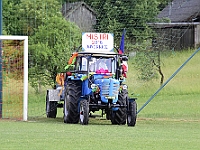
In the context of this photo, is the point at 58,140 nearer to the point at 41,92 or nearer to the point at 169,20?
the point at 169,20

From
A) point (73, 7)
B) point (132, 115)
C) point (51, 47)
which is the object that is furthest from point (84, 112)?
point (73, 7)

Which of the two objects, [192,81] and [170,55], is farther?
[192,81]

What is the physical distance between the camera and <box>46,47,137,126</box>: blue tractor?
16562mm

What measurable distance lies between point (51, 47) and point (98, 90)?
11141 millimetres

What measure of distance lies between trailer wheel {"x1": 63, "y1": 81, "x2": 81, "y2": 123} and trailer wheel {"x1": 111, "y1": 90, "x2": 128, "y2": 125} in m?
0.97

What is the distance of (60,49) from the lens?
26828 mm

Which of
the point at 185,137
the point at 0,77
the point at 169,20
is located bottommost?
the point at 185,137

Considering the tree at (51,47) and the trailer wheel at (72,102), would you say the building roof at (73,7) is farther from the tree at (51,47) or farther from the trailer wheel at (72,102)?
the trailer wheel at (72,102)

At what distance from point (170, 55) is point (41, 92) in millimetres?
5779

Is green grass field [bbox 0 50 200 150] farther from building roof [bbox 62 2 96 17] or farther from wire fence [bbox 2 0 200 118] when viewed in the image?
building roof [bbox 62 2 96 17]

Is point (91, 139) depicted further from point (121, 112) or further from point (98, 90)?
point (121, 112)

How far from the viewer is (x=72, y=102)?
1698cm

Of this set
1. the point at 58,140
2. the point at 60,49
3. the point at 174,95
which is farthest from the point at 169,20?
the point at 58,140

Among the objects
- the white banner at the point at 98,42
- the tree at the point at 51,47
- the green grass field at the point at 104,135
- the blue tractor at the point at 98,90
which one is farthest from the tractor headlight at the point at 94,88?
the tree at the point at 51,47
